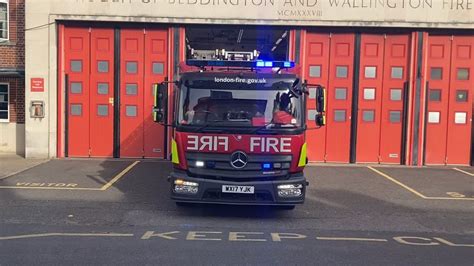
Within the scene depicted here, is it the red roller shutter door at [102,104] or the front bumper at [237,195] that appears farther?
the red roller shutter door at [102,104]

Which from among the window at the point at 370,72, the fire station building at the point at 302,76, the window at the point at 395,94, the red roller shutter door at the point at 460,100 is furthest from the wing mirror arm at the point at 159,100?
the red roller shutter door at the point at 460,100

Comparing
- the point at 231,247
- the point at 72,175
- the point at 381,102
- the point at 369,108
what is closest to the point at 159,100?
the point at 231,247

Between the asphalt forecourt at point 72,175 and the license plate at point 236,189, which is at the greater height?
the license plate at point 236,189

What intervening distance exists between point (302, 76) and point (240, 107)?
744cm

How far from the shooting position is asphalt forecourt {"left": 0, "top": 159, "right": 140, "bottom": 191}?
11.0m

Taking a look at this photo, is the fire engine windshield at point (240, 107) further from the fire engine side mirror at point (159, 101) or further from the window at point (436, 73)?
the window at point (436, 73)

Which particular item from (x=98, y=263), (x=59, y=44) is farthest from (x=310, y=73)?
(x=98, y=263)

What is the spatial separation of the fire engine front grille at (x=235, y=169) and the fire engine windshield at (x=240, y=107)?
516 millimetres

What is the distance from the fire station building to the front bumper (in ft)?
24.6

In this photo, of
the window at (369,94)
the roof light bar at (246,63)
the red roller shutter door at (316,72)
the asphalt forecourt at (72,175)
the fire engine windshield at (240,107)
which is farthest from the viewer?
the window at (369,94)

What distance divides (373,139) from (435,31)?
143 inches

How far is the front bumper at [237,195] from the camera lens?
7.93 meters

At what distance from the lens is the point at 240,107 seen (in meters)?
8.19

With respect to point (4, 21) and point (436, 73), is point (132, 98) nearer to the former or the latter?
point (4, 21)
